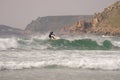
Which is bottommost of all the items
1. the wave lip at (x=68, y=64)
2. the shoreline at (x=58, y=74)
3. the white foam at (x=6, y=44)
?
the shoreline at (x=58, y=74)

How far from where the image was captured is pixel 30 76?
14.6 meters

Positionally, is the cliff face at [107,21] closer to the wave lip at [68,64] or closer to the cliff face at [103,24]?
the cliff face at [103,24]

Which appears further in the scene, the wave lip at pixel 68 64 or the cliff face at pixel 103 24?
the cliff face at pixel 103 24

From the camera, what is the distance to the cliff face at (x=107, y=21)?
169 meters

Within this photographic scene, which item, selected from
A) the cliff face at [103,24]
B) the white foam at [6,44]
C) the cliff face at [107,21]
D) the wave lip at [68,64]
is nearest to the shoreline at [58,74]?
the wave lip at [68,64]

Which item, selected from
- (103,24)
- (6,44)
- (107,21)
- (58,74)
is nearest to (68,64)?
(58,74)

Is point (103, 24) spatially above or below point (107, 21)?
below

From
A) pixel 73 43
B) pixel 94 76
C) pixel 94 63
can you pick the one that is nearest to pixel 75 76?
pixel 94 76

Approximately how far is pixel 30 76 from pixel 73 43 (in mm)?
24101

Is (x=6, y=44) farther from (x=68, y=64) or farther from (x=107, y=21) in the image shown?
(x=107, y=21)

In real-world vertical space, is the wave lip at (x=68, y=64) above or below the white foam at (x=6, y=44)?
below

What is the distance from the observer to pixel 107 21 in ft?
609

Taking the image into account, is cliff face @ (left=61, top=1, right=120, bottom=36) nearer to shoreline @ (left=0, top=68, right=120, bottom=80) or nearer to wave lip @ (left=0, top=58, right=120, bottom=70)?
wave lip @ (left=0, top=58, right=120, bottom=70)

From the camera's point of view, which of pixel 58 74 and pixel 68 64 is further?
pixel 68 64
